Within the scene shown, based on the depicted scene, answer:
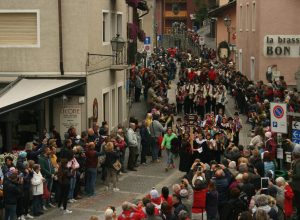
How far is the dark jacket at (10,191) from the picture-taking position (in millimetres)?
18125

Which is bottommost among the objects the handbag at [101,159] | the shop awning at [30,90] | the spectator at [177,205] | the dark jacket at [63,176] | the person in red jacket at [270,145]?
the spectator at [177,205]

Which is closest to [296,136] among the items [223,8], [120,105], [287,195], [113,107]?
[287,195]

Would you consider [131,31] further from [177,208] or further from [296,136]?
[177,208]

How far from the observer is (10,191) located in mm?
18172

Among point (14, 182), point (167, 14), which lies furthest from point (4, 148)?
point (167, 14)

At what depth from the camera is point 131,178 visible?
25.4 m

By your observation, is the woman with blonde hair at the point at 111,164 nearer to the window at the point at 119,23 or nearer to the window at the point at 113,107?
the window at the point at 113,107

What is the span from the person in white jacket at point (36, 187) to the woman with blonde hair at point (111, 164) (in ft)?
10.9

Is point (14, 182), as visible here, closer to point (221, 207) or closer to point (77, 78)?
point (221, 207)

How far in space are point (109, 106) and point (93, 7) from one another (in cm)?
483

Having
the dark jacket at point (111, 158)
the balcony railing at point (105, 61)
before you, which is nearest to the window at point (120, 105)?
the balcony railing at point (105, 61)

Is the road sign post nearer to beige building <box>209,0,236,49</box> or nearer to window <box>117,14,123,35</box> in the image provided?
window <box>117,14,123,35</box>

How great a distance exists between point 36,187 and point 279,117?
21.4 feet

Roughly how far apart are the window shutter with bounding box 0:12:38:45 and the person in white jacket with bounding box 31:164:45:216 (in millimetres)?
8366
